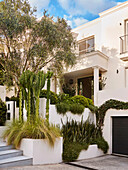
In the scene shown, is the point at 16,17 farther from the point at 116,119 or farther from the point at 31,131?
the point at 116,119

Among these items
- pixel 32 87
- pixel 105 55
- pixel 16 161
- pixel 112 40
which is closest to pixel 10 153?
pixel 16 161

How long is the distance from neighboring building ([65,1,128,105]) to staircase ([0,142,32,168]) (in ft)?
21.8

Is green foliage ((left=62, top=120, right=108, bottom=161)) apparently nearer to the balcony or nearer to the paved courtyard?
the paved courtyard

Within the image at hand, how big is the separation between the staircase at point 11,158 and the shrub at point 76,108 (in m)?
4.26

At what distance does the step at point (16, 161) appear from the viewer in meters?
8.06

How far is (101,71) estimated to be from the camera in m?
16.9

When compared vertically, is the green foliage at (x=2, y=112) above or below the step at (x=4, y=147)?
above

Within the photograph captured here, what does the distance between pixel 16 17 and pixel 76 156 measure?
780 centimetres

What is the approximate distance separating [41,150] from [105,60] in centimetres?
957

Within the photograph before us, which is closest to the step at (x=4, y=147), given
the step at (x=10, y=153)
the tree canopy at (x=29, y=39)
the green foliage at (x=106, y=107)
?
the step at (x=10, y=153)

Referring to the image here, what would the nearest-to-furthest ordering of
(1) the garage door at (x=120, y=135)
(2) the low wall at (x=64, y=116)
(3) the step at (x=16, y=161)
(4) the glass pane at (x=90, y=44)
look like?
(3) the step at (x=16, y=161) < (2) the low wall at (x=64, y=116) < (1) the garage door at (x=120, y=135) < (4) the glass pane at (x=90, y=44)

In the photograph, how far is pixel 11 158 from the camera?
852 cm

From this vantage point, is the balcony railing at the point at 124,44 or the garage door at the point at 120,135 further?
the balcony railing at the point at 124,44

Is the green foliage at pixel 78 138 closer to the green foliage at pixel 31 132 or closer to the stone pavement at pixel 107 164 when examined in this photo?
the stone pavement at pixel 107 164
